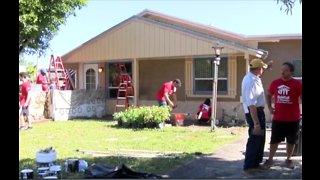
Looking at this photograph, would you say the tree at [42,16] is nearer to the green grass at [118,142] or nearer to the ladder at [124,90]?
the ladder at [124,90]

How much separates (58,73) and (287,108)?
48.3ft

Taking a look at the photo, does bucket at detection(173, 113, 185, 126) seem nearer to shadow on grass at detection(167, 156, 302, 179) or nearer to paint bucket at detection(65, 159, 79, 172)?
shadow on grass at detection(167, 156, 302, 179)

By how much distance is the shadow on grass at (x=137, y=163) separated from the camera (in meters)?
6.98

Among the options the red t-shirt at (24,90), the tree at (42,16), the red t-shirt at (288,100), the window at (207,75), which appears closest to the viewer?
the red t-shirt at (288,100)

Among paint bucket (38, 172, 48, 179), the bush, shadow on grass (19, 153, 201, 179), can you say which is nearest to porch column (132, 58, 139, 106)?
the bush

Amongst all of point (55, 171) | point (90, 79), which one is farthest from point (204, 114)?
point (55, 171)

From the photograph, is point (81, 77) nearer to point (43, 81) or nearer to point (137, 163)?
point (43, 81)


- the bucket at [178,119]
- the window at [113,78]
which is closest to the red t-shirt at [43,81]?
the window at [113,78]

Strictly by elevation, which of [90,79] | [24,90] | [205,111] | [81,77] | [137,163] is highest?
[81,77]

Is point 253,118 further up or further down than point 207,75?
further down

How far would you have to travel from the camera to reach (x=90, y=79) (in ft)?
66.8

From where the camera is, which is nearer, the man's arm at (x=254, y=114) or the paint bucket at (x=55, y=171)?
the man's arm at (x=254, y=114)

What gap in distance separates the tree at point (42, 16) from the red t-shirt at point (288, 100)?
508 inches
